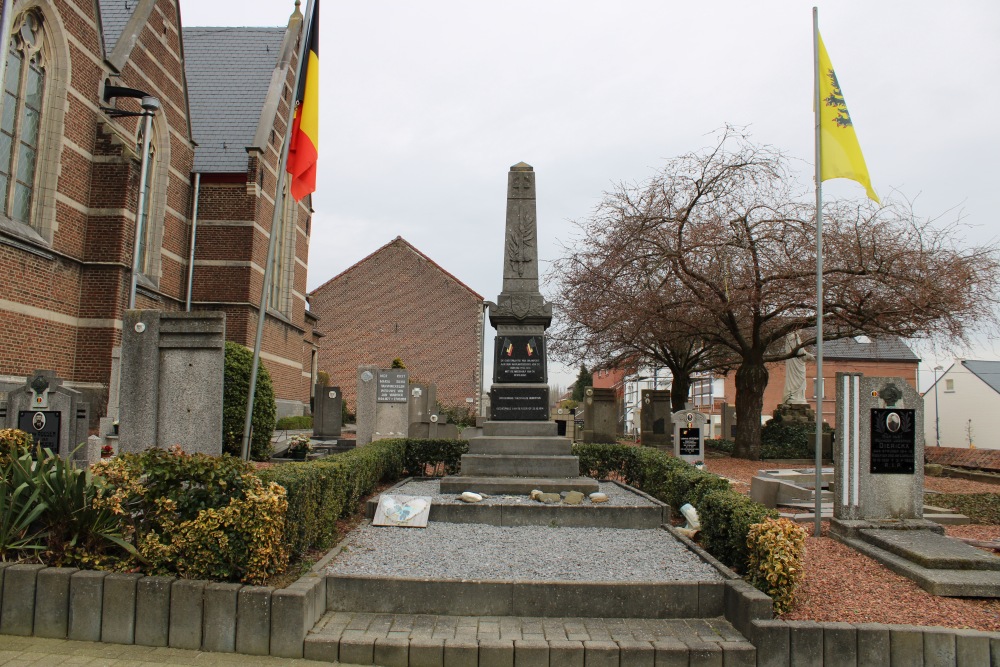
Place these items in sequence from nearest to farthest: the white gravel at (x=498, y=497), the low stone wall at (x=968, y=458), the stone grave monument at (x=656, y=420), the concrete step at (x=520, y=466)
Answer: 1. the white gravel at (x=498, y=497)
2. the concrete step at (x=520, y=466)
3. the low stone wall at (x=968, y=458)
4. the stone grave monument at (x=656, y=420)

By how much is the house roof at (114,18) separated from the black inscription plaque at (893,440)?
19595mm

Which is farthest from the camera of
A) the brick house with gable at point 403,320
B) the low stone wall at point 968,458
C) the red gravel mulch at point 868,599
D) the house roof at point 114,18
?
the brick house with gable at point 403,320

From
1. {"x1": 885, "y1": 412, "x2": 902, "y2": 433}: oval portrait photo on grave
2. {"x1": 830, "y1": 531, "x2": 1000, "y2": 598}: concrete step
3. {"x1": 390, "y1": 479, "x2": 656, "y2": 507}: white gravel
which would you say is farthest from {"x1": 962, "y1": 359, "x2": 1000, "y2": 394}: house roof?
{"x1": 830, "y1": 531, "x2": 1000, "y2": 598}: concrete step

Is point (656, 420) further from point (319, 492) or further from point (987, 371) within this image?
point (987, 371)

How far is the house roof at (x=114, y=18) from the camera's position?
18.7m

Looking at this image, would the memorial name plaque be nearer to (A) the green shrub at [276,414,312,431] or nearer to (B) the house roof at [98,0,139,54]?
(A) the green shrub at [276,414,312,431]

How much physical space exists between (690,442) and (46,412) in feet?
39.9

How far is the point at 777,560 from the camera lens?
5.02 meters

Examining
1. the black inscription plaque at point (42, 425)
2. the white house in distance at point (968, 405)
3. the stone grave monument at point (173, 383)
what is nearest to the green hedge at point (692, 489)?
the stone grave monument at point (173, 383)

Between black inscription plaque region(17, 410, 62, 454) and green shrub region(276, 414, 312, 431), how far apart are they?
12390 mm

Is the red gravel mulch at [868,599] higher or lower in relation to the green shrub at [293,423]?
lower

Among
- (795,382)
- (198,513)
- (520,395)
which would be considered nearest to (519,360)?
(520,395)

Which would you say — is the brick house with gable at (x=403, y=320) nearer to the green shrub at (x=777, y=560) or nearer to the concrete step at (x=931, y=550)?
the concrete step at (x=931, y=550)

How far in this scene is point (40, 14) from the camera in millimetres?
14430
